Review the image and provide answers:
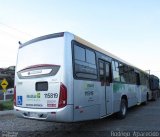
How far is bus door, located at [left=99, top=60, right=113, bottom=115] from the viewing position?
10.1m

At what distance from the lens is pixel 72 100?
785 cm

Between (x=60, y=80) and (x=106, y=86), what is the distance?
3.15 m

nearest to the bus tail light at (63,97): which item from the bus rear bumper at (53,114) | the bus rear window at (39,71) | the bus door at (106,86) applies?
the bus rear bumper at (53,114)

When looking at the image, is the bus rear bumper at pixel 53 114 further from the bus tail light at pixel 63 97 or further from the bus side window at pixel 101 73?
the bus side window at pixel 101 73

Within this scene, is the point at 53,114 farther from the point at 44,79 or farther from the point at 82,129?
the point at 82,129

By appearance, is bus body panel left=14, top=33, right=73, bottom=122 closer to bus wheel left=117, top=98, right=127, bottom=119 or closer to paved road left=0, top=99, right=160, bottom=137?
paved road left=0, top=99, right=160, bottom=137

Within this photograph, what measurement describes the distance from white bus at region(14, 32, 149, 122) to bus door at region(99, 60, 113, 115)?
0.04m

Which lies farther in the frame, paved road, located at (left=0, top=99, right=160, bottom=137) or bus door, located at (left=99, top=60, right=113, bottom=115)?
bus door, located at (left=99, top=60, right=113, bottom=115)

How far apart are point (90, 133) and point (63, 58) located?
2884 millimetres

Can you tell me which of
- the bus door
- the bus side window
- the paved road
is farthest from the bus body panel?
the bus door

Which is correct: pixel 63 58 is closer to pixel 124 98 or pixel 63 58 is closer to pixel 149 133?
pixel 149 133

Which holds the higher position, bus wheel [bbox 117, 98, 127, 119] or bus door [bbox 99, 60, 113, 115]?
bus door [bbox 99, 60, 113, 115]

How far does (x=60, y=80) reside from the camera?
310 inches

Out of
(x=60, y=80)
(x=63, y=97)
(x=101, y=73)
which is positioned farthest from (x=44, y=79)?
(x=101, y=73)
